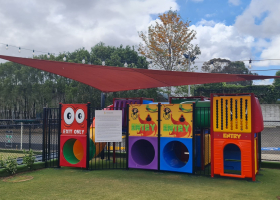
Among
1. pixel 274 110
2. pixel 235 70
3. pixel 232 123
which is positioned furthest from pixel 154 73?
pixel 235 70

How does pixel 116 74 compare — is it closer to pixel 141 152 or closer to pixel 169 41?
pixel 141 152

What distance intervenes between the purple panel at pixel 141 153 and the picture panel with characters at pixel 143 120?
0.54 feet

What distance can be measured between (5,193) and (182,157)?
539 centimetres

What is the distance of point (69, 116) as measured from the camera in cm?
770

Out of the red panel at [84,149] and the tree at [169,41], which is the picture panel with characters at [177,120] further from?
the tree at [169,41]

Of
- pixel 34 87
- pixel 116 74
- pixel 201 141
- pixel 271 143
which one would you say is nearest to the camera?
pixel 116 74

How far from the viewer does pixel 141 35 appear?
2222 centimetres

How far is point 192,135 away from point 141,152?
196 cm

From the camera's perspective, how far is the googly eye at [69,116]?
25.1 feet

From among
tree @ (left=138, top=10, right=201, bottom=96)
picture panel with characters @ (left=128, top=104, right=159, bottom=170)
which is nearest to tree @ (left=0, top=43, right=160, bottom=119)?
tree @ (left=138, top=10, right=201, bottom=96)

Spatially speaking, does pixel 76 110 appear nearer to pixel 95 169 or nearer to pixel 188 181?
pixel 95 169

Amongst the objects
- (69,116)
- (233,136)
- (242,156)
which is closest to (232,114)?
(233,136)

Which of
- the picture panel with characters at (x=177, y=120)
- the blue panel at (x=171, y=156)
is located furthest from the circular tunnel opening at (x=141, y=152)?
the picture panel with characters at (x=177, y=120)

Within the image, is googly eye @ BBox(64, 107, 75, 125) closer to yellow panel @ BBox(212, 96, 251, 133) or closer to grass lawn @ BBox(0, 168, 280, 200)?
grass lawn @ BBox(0, 168, 280, 200)
